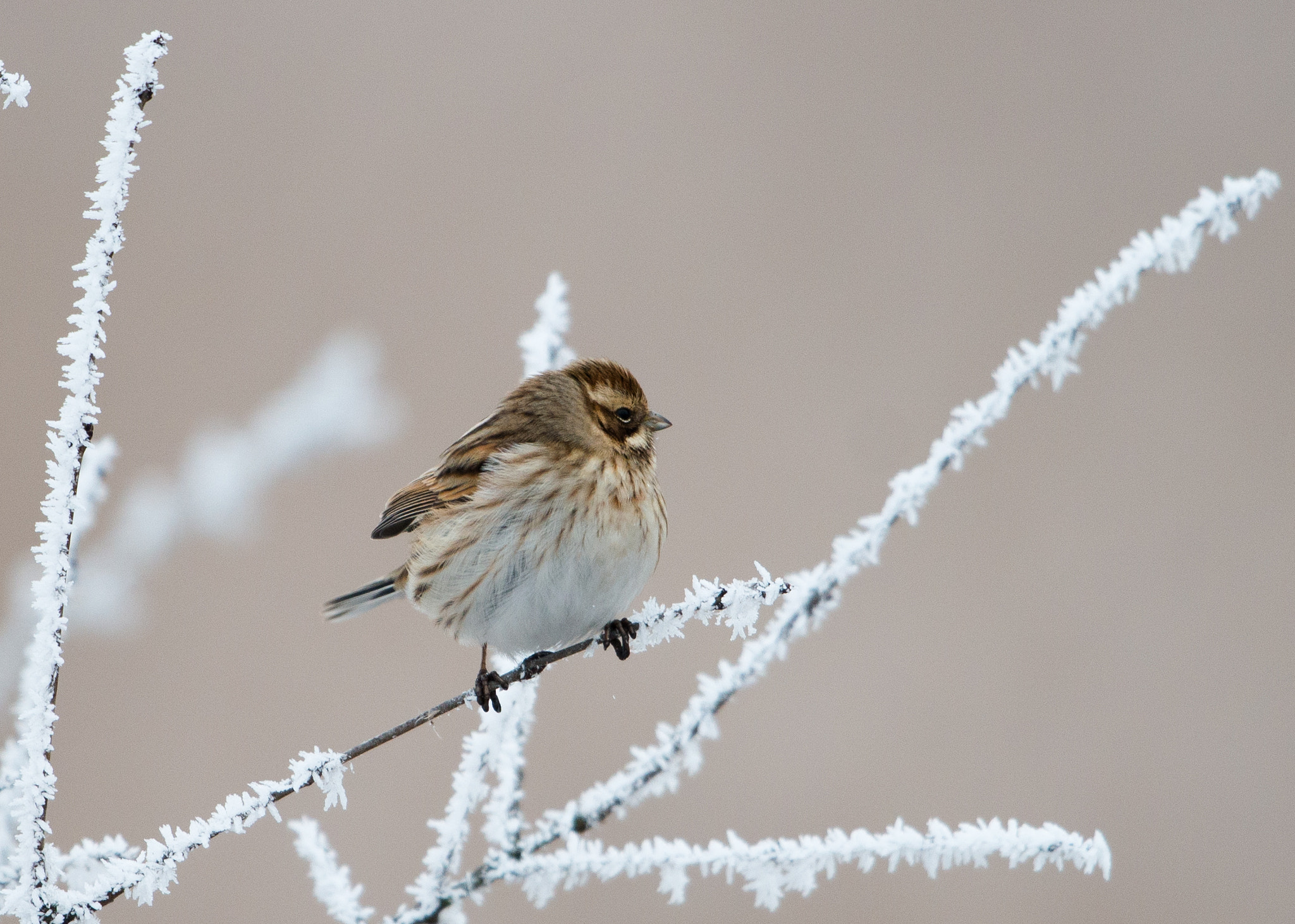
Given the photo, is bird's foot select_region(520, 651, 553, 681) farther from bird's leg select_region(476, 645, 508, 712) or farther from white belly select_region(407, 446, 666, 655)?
white belly select_region(407, 446, 666, 655)

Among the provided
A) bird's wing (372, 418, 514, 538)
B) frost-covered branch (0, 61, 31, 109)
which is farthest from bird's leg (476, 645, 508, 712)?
frost-covered branch (0, 61, 31, 109)

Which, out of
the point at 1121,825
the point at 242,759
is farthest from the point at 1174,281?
the point at 242,759

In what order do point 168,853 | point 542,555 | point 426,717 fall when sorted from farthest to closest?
point 542,555 → point 426,717 → point 168,853

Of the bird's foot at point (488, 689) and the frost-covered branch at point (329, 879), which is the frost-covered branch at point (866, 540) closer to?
the frost-covered branch at point (329, 879)

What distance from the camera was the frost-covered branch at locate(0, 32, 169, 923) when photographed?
3.13ft

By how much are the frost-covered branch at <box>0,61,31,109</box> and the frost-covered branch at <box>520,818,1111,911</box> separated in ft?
2.95

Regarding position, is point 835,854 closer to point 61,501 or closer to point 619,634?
point 61,501

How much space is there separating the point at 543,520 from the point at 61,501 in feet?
4.62

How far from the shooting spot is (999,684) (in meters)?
4.63

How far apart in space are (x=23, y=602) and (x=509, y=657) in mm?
1042

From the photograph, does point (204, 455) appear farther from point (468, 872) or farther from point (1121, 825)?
point (1121, 825)

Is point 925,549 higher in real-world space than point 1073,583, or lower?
higher

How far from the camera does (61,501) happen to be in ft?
3.12

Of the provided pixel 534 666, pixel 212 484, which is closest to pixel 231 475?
pixel 212 484
